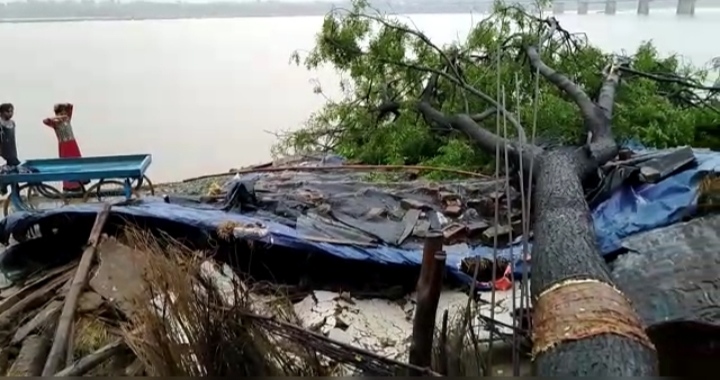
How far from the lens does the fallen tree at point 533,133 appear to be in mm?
1590

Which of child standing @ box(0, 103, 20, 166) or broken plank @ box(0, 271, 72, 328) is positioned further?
child standing @ box(0, 103, 20, 166)

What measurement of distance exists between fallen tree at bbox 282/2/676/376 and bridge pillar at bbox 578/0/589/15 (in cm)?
85

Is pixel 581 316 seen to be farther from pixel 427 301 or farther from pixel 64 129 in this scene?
Answer: pixel 64 129

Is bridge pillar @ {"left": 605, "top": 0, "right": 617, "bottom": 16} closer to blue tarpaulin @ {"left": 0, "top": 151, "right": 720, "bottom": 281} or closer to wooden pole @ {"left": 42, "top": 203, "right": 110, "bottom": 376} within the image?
blue tarpaulin @ {"left": 0, "top": 151, "right": 720, "bottom": 281}

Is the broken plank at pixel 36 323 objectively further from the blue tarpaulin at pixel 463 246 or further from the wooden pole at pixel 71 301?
the blue tarpaulin at pixel 463 246

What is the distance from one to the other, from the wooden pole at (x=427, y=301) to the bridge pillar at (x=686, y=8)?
5.77 metres

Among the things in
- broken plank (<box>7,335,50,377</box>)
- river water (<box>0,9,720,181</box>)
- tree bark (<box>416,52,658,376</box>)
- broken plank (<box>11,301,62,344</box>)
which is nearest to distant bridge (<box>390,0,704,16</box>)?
river water (<box>0,9,720,181</box>)

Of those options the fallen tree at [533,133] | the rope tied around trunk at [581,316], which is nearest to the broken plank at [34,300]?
the fallen tree at [533,133]

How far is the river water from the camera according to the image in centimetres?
715

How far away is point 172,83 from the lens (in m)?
7.98

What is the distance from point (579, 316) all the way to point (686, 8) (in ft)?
18.9

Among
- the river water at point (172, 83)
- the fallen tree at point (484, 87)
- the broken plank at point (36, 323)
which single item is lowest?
the broken plank at point (36, 323)

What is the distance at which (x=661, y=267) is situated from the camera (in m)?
2.53

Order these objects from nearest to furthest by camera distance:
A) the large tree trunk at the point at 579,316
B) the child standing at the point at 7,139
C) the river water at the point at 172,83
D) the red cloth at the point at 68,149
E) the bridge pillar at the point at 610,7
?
1. the large tree trunk at the point at 579,316
2. the child standing at the point at 7,139
3. the red cloth at the point at 68,149
4. the bridge pillar at the point at 610,7
5. the river water at the point at 172,83
